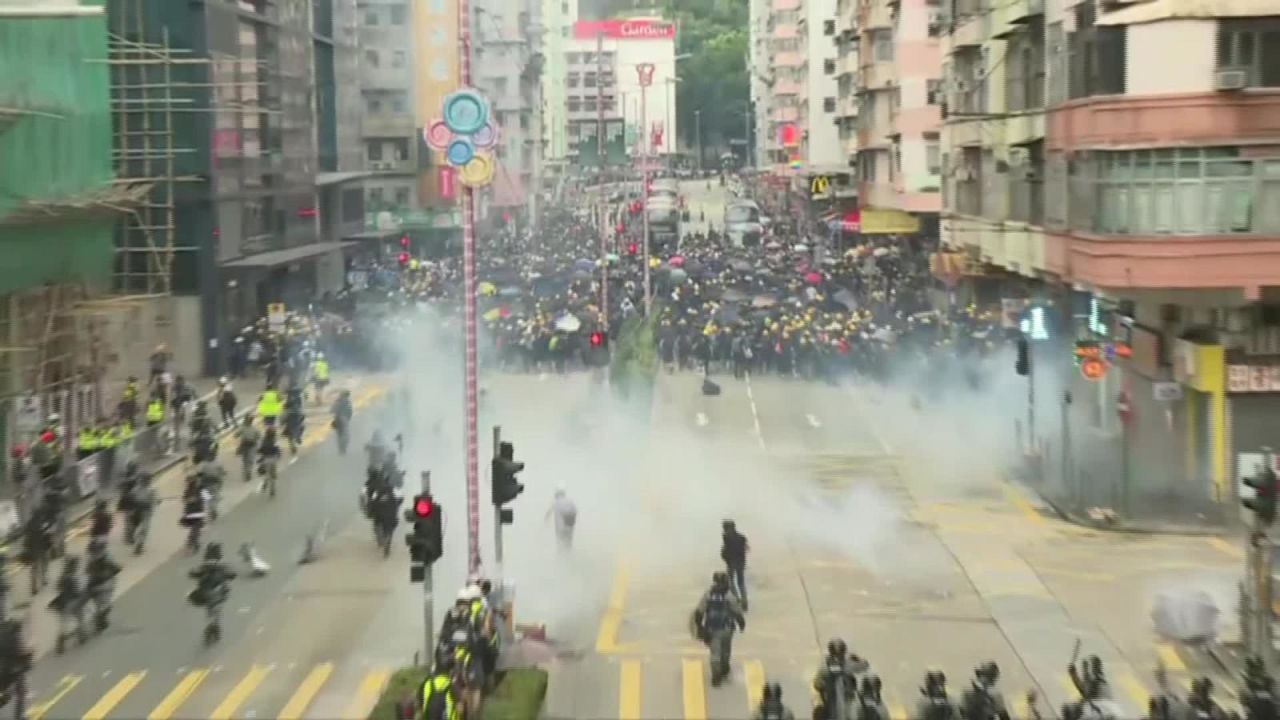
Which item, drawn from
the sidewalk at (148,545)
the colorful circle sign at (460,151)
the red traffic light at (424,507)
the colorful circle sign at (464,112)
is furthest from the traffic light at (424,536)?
the sidewalk at (148,545)

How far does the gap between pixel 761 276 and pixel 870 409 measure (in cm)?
2219

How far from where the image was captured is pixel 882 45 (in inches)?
2500

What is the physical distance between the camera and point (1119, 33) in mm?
26234

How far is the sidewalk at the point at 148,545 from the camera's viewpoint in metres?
20.6

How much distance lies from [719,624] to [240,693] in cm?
465

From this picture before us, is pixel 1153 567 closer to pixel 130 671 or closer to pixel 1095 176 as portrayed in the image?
pixel 1095 176

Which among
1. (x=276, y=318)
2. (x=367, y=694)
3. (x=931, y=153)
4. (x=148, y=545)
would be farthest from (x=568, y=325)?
(x=367, y=694)

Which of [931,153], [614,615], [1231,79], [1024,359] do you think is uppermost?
[1231,79]

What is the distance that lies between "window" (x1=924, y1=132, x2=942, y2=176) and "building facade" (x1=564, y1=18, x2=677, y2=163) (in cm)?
4945

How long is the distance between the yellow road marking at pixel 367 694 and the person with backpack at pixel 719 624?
10.3ft

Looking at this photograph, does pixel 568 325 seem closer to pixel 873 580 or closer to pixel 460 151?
pixel 873 580

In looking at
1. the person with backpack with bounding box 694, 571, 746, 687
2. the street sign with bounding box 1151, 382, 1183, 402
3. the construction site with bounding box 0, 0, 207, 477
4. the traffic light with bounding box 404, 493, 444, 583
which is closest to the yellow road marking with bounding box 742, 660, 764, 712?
the person with backpack with bounding box 694, 571, 746, 687

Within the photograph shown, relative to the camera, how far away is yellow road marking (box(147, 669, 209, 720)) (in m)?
16.7

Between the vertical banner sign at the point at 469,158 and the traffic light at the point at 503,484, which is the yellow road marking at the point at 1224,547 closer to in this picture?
the traffic light at the point at 503,484
